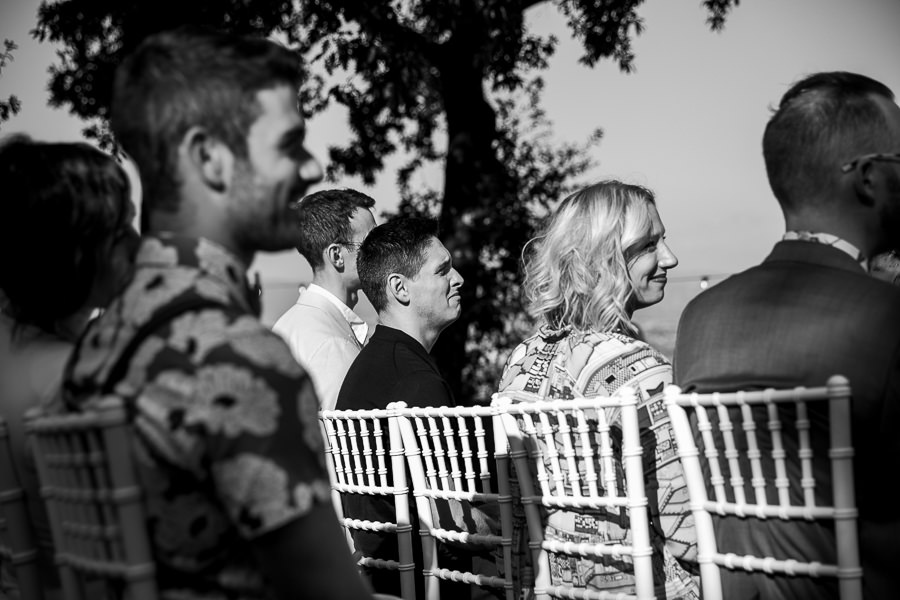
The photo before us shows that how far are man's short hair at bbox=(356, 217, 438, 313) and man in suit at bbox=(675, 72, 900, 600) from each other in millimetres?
1835

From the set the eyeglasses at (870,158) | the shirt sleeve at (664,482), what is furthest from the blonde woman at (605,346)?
the eyeglasses at (870,158)

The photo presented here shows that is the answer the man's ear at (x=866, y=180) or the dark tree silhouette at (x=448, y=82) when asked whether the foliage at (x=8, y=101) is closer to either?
the dark tree silhouette at (x=448, y=82)

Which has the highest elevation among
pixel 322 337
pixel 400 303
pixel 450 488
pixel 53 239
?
pixel 53 239

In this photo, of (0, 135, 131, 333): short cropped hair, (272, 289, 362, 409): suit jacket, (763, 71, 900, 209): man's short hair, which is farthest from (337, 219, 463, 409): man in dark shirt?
(0, 135, 131, 333): short cropped hair

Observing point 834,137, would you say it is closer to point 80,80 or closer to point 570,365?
point 570,365

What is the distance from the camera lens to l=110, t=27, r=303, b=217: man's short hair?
1304 mm

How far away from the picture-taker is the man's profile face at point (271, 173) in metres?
1.34

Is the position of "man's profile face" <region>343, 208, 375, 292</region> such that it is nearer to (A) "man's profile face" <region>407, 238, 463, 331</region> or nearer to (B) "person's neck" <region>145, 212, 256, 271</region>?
(A) "man's profile face" <region>407, 238, 463, 331</region>

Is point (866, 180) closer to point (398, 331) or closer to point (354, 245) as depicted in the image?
point (398, 331)

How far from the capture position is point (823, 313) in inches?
78.4

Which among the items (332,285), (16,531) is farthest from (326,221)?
(16,531)

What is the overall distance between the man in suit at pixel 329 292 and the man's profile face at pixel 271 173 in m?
2.79

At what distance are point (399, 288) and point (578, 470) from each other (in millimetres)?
1444

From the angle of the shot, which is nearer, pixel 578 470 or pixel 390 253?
pixel 578 470
